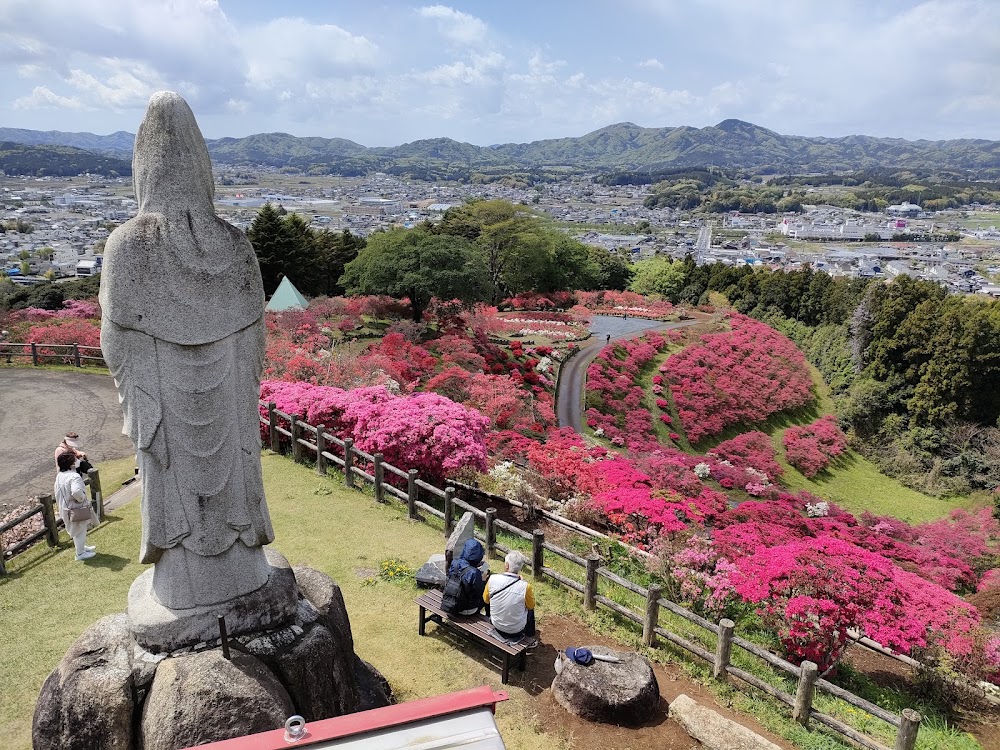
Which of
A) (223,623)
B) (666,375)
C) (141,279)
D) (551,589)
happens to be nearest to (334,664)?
(223,623)

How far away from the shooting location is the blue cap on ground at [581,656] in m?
6.74

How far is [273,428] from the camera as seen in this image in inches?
528

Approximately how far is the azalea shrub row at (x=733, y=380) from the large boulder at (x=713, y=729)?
20.1 m

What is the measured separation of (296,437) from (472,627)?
731cm

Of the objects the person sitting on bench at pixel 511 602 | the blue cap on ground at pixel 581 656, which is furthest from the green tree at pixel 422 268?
the blue cap on ground at pixel 581 656

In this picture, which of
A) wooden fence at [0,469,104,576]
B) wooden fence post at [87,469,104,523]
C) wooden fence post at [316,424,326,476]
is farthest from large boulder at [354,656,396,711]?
wooden fence post at [316,424,326,476]

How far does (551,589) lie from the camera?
29.6 ft

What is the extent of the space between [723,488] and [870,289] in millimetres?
19997

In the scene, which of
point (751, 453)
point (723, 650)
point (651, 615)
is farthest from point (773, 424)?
point (723, 650)

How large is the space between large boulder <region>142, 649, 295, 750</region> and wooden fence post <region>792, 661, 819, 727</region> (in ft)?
17.1

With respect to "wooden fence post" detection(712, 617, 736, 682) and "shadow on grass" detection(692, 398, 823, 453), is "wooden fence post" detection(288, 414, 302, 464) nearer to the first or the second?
"wooden fence post" detection(712, 617, 736, 682)

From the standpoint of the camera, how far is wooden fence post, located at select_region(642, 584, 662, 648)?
773 cm

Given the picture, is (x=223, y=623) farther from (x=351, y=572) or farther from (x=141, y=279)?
(x=351, y=572)

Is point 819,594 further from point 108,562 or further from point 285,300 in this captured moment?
point 285,300
